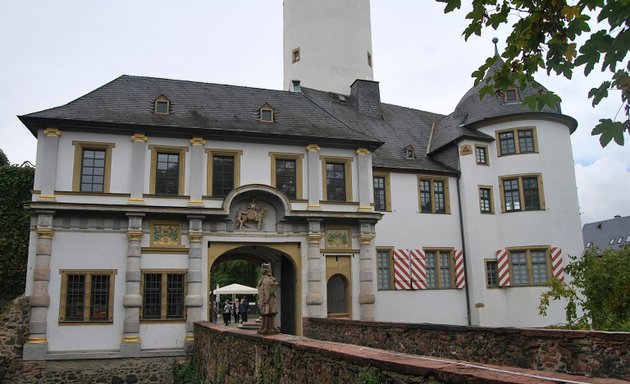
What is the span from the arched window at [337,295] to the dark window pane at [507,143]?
10.2 meters

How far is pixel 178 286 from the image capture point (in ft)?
64.1

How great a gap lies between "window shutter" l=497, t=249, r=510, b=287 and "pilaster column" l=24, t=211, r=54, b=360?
17624mm

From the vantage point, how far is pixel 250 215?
20.5m

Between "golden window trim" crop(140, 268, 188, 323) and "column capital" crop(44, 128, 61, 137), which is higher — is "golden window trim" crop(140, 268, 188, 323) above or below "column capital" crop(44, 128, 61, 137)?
below

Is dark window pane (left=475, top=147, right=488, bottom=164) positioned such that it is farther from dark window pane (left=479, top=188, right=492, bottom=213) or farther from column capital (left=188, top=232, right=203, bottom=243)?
column capital (left=188, top=232, right=203, bottom=243)

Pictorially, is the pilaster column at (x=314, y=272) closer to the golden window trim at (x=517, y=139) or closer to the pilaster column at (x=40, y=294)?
the pilaster column at (x=40, y=294)

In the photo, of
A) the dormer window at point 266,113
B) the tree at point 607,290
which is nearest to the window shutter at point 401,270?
the dormer window at point 266,113


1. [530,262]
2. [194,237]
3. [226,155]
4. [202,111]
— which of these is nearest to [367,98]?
[202,111]

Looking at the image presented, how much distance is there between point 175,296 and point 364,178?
794 cm

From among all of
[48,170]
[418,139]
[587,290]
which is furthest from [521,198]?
[48,170]

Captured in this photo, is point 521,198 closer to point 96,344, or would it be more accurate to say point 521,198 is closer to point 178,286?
point 178,286

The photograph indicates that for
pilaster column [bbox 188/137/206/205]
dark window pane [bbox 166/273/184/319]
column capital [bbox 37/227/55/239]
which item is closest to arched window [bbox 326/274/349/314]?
dark window pane [bbox 166/273/184/319]

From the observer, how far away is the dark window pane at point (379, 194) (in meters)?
24.9

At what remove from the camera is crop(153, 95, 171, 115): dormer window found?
833 inches
